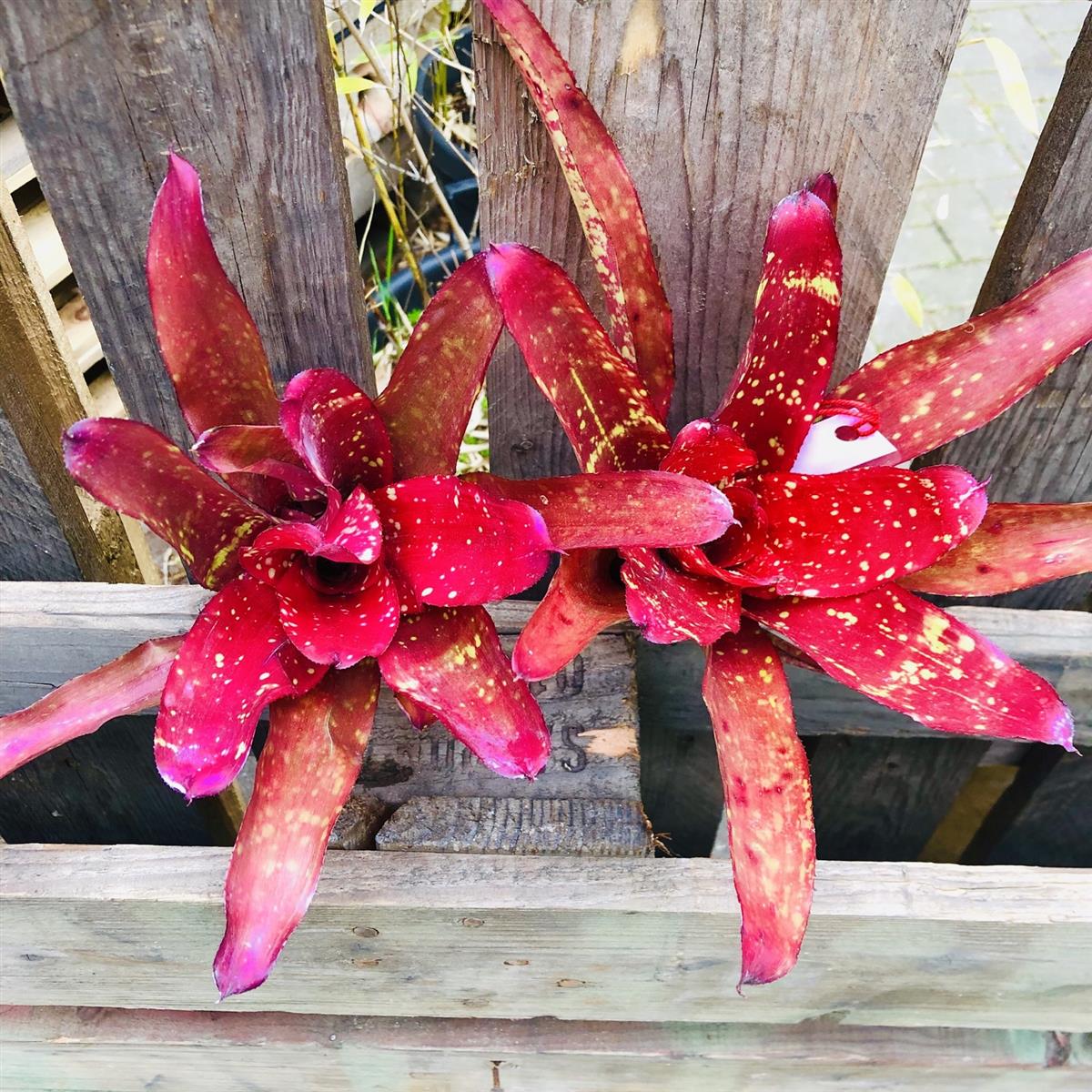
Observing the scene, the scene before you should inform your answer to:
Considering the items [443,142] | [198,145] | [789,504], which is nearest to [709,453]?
[789,504]

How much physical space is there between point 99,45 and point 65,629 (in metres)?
0.50

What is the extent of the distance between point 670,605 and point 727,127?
359mm

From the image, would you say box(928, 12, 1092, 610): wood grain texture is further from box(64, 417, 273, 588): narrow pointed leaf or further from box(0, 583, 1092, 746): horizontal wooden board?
box(64, 417, 273, 588): narrow pointed leaf

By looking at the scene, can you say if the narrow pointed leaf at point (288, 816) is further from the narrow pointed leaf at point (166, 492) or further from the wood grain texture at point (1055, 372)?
the wood grain texture at point (1055, 372)

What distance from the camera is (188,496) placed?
2.16 feet

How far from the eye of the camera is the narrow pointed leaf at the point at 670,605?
0.62 m

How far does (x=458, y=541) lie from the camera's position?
59 cm

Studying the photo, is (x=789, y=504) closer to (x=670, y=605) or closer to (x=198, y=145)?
(x=670, y=605)

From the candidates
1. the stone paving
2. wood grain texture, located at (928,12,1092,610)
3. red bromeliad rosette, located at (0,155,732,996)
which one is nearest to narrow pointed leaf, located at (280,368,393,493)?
red bromeliad rosette, located at (0,155,732,996)

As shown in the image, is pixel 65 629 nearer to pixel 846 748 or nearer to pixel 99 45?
pixel 99 45

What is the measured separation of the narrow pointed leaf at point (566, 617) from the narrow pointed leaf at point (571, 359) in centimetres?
8

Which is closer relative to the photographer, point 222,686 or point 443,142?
point 222,686

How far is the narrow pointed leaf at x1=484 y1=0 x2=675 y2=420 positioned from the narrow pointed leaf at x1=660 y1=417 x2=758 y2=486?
0.08m

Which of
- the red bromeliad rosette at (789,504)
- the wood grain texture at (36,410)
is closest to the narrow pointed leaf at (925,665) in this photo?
the red bromeliad rosette at (789,504)
